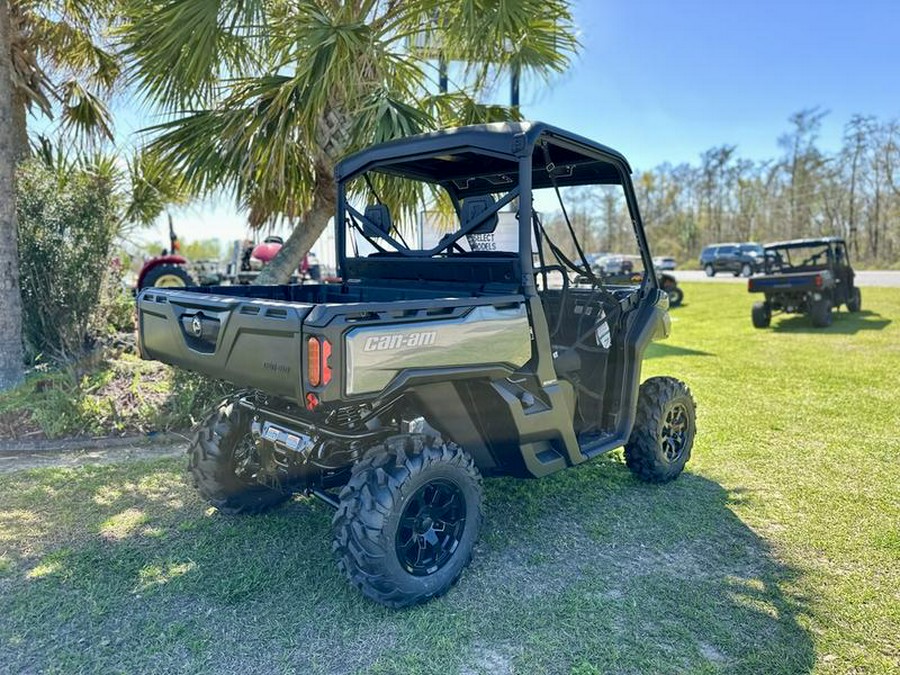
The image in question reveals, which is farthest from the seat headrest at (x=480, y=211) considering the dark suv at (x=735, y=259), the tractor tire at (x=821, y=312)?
the dark suv at (x=735, y=259)

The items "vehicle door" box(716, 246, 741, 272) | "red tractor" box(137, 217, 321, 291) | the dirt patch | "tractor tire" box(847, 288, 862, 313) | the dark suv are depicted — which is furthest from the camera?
"vehicle door" box(716, 246, 741, 272)

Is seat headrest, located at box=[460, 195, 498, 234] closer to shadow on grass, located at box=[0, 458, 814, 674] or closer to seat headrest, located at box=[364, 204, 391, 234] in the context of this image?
seat headrest, located at box=[364, 204, 391, 234]

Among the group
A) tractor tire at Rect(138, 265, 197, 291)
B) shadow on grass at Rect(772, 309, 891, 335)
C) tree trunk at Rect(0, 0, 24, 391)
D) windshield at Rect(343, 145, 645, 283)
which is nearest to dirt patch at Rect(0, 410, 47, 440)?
tree trunk at Rect(0, 0, 24, 391)

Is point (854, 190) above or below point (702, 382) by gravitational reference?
above

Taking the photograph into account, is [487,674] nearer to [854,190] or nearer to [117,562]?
[117,562]

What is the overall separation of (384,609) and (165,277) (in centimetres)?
828

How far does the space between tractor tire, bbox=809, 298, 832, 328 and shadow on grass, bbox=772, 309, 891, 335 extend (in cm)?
11

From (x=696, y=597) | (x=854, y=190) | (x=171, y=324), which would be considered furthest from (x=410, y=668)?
(x=854, y=190)

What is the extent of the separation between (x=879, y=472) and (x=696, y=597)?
2.23 metres

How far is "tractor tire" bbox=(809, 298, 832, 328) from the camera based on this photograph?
1092 cm

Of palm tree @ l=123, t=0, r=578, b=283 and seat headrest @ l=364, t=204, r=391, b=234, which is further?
palm tree @ l=123, t=0, r=578, b=283

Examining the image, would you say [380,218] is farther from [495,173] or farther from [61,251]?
[61,251]

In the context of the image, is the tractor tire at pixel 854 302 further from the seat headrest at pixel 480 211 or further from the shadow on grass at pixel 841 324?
the seat headrest at pixel 480 211

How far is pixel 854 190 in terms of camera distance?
36.1 m
